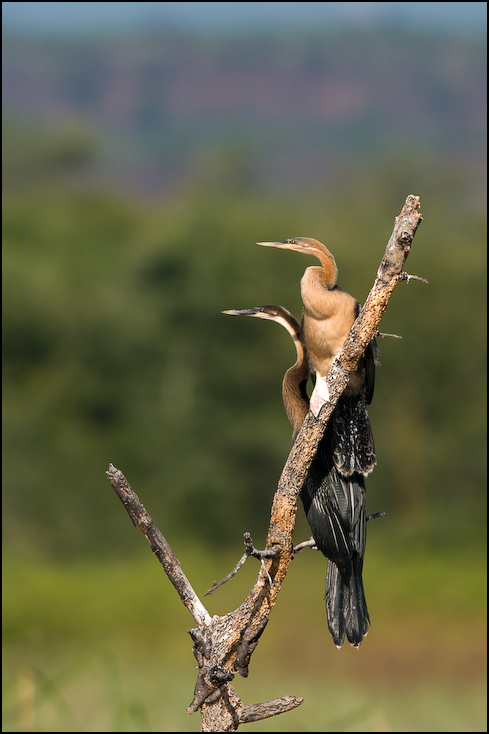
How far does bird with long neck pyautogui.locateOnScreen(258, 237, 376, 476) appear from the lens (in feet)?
4.67

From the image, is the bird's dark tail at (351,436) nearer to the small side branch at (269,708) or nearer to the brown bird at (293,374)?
the brown bird at (293,374)

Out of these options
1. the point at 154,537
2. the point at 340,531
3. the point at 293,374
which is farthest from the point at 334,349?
the point at 154,537

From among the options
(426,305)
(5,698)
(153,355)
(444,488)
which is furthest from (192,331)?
(5,698)

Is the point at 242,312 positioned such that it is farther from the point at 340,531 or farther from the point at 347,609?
the point at 347,609

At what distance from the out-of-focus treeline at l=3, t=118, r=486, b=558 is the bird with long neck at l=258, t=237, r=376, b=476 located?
461 centimetres

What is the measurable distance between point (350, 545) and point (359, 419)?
0.83 ft

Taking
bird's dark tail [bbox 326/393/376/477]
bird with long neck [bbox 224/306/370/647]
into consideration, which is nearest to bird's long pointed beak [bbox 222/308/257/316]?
bird with long neck [bbox 224/306/370/647]

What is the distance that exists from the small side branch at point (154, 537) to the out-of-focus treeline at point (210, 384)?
4.59 metres

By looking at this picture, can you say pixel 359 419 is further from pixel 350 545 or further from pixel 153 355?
pixel 153 355

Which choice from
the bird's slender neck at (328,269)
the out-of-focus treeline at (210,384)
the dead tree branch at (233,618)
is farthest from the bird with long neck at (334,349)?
the out-of-focus treeline at (210,384)

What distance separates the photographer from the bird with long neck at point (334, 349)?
142 cm

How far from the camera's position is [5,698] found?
4.14 m

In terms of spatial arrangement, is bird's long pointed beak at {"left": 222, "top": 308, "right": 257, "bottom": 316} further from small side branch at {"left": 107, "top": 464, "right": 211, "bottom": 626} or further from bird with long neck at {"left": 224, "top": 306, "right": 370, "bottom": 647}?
small side branch at {"left": 107, "top": 464, "right": 211, "bottom": 626}

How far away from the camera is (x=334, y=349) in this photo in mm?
1445
